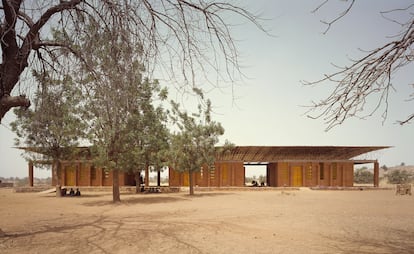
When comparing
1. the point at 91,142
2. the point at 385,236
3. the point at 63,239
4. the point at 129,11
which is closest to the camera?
the point at 129,11

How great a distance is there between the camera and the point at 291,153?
35094 mm

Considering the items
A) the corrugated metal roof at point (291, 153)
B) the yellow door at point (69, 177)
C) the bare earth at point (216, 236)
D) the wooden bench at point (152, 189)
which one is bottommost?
the wooden bench at point (152, 189)

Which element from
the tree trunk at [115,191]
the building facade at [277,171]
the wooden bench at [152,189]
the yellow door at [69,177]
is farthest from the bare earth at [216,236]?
the yellow door at [69,177]

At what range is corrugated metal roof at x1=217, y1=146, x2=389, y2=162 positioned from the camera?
111ft

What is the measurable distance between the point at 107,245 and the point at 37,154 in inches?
981

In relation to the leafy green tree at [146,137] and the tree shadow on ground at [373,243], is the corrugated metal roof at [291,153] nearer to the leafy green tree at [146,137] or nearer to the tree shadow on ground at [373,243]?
the leafy green tree at [146,137]

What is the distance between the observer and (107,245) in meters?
7.98

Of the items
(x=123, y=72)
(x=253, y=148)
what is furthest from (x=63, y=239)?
(x=253, y=148)

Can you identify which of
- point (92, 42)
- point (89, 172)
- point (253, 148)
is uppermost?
point (92, 42)

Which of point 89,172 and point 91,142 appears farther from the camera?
point 89,172

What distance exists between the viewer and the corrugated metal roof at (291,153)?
3397 centimetres

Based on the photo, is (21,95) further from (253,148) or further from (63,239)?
(253,148)

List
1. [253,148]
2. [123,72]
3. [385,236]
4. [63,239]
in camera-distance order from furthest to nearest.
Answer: [253,148] < [385,236] < [63,239] < [123,72]

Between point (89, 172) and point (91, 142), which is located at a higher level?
point (91, 142)
